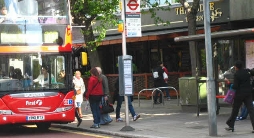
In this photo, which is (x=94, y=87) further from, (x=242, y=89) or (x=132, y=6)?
(x=242, y=89)

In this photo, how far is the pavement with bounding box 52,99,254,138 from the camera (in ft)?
42.3

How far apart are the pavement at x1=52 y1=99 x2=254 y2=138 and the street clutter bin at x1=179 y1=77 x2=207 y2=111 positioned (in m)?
0.30

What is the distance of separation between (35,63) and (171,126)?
413 centimetres

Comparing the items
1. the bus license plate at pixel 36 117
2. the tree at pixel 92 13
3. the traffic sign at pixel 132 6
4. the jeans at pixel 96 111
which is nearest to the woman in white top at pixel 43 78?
the bus license plate at pixel 36 117

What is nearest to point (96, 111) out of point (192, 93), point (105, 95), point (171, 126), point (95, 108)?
point (95, 108)

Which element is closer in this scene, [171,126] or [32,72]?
[32,72]

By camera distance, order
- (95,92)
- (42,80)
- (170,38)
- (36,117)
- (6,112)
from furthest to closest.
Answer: (170,38)
(95,92)
(42,80)
(36,117)
(6,112)

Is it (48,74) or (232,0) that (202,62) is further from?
(232,0)

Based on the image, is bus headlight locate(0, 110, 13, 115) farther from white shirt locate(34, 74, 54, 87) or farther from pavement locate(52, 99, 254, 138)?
pavement locate(52, 99, 254, 138)

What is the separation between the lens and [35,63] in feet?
48.1

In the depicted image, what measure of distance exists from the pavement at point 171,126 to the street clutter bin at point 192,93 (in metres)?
0.30

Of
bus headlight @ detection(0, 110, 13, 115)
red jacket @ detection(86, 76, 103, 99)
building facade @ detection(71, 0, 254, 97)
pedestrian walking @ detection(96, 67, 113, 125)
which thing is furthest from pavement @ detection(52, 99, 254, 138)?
building facade @ detection(71, 0, 254, 97)

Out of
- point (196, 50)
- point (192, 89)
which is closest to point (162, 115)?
point (192, 89)

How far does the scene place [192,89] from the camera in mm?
17828
